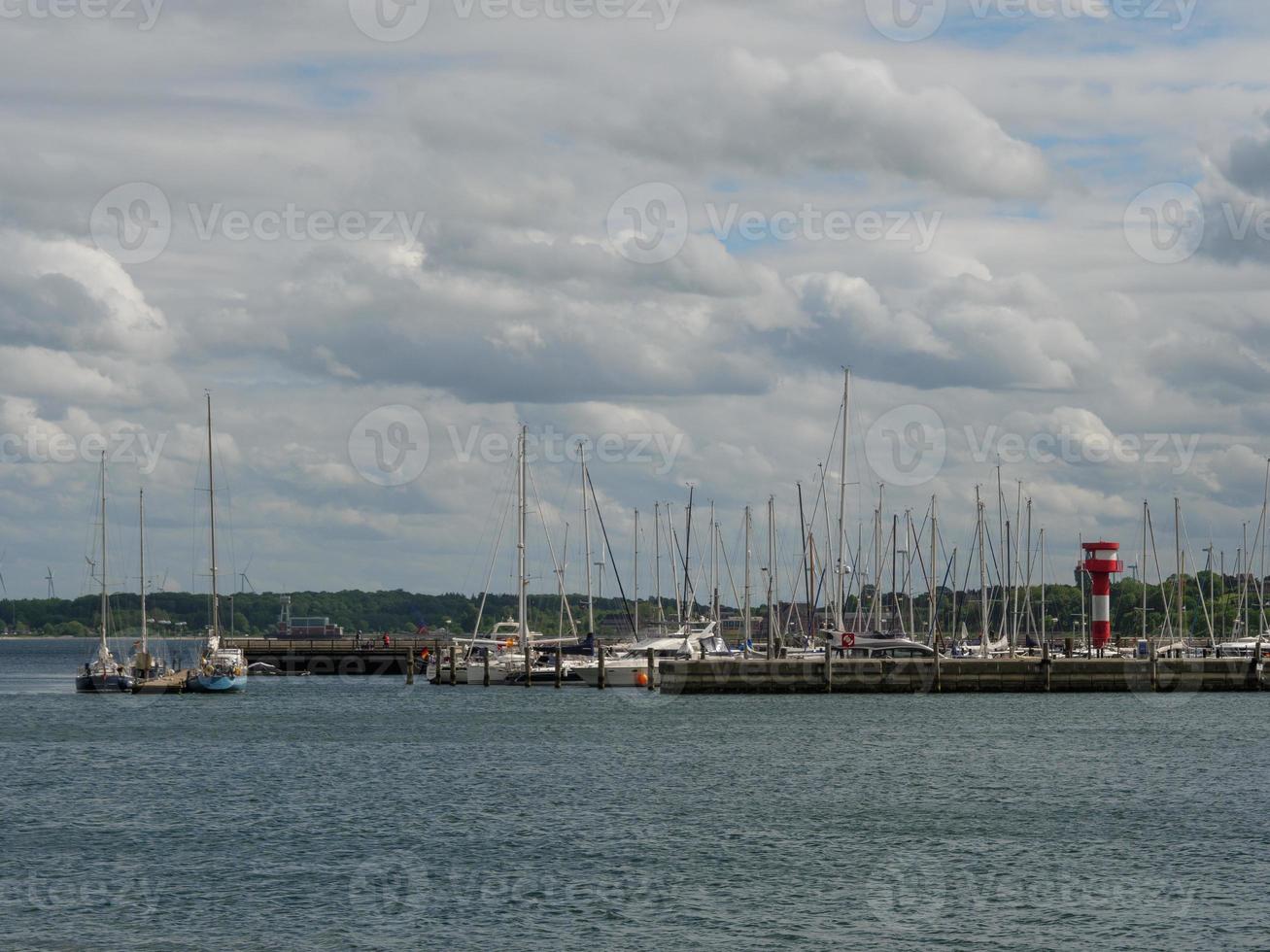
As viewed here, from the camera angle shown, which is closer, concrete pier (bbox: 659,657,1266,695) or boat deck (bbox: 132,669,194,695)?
concrete pier (bbox: 659,657,1266,695)

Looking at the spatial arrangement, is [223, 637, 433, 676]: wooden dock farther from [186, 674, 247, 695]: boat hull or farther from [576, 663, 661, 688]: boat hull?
[576, 663, 661, 688]: boat hull

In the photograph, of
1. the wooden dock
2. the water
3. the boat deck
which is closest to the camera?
the water

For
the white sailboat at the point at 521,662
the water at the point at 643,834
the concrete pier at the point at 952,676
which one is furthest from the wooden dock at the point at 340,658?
the water at the point at 643,834

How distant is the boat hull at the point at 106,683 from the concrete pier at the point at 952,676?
34.9m

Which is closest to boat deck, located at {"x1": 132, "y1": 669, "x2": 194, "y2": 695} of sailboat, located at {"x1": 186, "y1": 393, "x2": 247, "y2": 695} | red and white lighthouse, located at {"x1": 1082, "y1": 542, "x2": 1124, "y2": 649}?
sailboat, located at {"x1": 186, "y1": 393, "x2": 247, "y2": 695}

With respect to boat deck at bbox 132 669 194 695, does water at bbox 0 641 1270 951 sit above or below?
below

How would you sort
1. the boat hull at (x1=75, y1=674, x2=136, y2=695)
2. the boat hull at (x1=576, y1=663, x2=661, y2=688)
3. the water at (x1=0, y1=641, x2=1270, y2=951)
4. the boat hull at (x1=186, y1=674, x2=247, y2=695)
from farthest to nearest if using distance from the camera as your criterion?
the boat hull at (x1=186, y1=674, x2=247, y2=695), the boat hull at (x1=576, y1=663, x2=661, y2=688), the boat hull at (x1=75, y1=674, x2=136, y2=695), the water at (x1=0, y1=641, x2=1270, y2=951)

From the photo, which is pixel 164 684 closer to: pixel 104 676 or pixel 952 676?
pixel 104 676

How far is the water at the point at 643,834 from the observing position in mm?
35406

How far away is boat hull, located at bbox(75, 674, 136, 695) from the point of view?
350 feet

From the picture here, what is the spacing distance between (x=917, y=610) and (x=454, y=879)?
A: 123 metres

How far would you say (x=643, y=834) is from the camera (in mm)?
47375

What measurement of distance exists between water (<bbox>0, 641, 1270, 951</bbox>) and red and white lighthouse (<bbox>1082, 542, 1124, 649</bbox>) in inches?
1606

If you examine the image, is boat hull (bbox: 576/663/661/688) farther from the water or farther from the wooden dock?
the wooden dock
